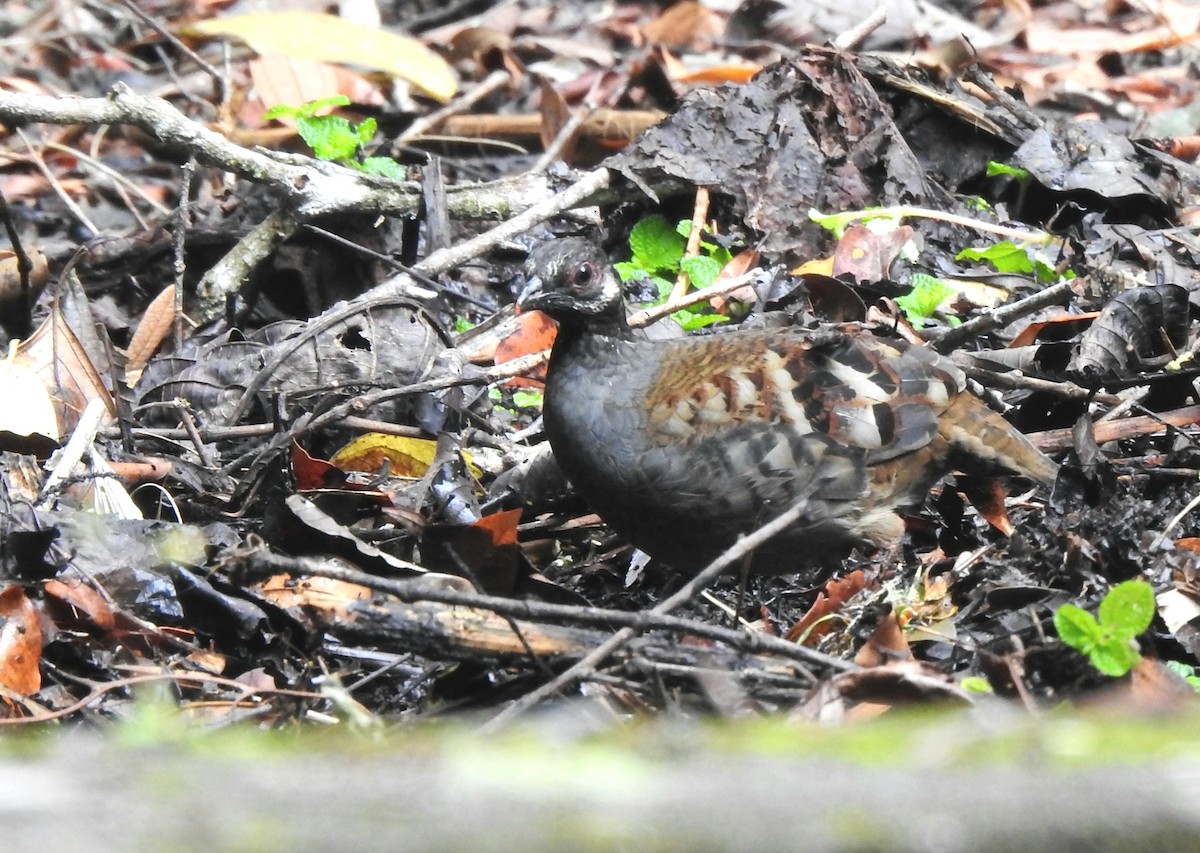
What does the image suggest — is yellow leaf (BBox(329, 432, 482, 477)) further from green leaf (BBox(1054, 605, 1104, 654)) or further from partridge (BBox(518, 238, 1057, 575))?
green leaf (BBox(1054, 605, 1104, 654))

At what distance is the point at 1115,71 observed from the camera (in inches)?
342

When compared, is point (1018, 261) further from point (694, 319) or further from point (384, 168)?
point (384, 168)

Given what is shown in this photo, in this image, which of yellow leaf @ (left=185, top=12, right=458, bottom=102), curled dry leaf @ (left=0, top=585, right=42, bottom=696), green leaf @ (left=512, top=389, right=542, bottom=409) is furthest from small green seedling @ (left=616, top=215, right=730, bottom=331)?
curled dry leaf @ (left=0, top=585, right=42, bottom=696)

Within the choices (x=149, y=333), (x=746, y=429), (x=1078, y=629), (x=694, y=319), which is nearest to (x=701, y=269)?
(x=694, y=319)

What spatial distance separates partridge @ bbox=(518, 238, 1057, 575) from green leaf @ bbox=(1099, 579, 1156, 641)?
130 cm

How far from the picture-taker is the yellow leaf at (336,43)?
754 cm

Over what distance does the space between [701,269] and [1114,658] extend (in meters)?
3.24

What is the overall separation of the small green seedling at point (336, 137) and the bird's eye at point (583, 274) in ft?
6.29

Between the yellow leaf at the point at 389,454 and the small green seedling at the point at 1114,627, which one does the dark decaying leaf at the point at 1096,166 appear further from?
the small green seedling at the point at 1114,627

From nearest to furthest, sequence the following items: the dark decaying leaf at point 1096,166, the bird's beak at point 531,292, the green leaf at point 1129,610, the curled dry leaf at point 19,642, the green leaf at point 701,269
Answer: the green leaf at point 1129,610
the curled dry leaf at point 19,642
the bird's beak at point 531,292
the green leaf at point 701,269
the dark decaying leaf at point 1096,166

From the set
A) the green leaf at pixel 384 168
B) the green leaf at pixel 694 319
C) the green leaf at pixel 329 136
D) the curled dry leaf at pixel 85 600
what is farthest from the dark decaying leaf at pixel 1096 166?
the curled dry leaf at pixel 85 600

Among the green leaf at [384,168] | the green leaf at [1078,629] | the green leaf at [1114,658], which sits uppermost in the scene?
the green leaf at [384,168]

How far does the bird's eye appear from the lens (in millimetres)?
4387

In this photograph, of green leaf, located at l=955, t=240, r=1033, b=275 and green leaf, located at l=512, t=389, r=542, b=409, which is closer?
green leaf, located at l=512, t=389, r=542, b=409
